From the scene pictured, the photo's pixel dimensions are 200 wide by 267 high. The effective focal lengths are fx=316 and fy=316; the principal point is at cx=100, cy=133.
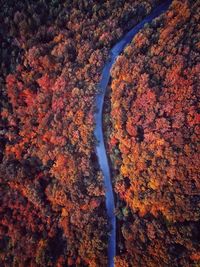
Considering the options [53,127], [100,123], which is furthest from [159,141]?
[53,127]

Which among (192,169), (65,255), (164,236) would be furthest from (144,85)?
(65,255)

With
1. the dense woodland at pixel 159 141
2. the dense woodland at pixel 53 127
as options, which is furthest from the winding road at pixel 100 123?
the dense woodland at pixel 159 141

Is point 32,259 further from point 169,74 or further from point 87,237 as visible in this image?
point 169,74

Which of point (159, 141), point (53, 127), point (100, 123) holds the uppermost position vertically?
point (53, 127)

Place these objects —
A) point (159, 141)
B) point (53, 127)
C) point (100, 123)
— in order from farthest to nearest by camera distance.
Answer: point (53, 127), point (100, 123), point (159, 141)

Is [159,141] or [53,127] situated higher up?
[53,127]

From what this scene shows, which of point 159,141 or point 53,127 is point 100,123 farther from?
point 159,141
